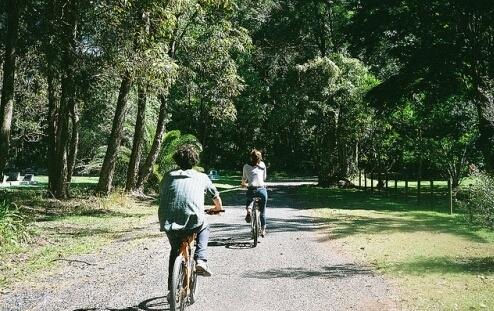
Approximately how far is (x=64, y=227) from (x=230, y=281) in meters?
7.62

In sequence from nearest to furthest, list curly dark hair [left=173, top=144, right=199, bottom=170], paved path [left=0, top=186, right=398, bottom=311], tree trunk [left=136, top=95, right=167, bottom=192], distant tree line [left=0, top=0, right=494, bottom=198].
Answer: curly dark hair [left=173, top=144, right=199, bottom=170] < paved path [left=0, top=186, right=398, bottom=311] < distant tree line [left=0, top=0, right=494, bottom=198] < tree trunk [left=136, top=95, right=167, bottom=192]

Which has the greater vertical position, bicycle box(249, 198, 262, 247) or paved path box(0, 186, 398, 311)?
bicycle box(249, 198, 262, 247)

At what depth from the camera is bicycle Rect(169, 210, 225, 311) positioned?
5.87m

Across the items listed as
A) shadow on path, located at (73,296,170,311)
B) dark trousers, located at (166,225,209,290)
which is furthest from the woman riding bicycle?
dark trousers, located at (166,225,209,290)

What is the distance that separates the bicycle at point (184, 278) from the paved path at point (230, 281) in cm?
31

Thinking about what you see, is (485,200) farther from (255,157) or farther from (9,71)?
(9,71)

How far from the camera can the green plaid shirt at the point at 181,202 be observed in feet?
20.1

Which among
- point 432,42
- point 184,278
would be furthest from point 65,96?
point 432,42

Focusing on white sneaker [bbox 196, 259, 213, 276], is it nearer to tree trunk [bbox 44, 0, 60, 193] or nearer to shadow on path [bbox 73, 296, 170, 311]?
shadow on path [bbox 73, 296, 170, 311]

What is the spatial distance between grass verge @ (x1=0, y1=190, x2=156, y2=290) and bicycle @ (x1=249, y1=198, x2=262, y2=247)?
332 cm

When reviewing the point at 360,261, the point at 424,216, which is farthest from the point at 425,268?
the point at 424,216

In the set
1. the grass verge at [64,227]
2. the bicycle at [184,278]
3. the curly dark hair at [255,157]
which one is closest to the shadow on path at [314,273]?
the bicycle at [184,278]

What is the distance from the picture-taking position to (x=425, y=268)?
9477 millimetres

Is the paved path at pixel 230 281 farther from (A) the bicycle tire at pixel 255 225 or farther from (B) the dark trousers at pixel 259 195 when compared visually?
(B) the dark trousers at pixel 259 195
